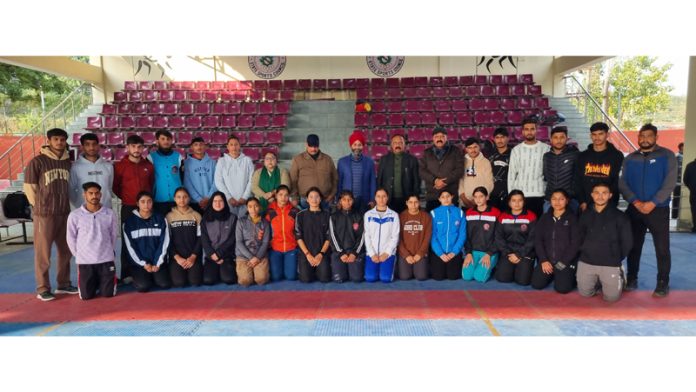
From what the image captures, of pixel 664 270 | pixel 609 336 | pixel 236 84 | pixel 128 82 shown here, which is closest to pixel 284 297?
pixel 609 336

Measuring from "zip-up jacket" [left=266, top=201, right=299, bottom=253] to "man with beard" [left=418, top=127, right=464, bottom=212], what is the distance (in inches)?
70.6

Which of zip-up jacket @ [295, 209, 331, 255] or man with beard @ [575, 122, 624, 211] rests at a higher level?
man with beard @ [575, 122, 624, 211]

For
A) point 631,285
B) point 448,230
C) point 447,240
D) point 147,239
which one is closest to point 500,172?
point 448,230

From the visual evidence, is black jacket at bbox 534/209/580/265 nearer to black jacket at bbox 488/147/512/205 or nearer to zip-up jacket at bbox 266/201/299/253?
black jacket at bbox 488/147/512/205

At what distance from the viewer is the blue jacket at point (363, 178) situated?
552cm

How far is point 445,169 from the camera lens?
5.34m

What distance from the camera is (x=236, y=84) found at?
13938mm

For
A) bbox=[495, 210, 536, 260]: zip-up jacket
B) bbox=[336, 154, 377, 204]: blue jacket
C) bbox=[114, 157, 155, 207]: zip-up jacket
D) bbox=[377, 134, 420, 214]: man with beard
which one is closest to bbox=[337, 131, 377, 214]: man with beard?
bbox=[336, 154, 377, 204]: blue jacket

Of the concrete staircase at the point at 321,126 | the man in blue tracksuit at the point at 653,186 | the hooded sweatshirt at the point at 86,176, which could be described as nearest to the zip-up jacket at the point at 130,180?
the hooded sweatshirt at the point at 86,176

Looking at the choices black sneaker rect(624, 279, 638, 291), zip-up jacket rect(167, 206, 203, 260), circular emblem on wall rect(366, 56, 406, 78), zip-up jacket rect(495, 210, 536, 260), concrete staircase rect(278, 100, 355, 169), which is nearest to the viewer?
black sneaker rect(624, 279, 638, 291)

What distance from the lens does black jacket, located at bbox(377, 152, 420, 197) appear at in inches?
215

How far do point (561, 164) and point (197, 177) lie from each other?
4.37 meters

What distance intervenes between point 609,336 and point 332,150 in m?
8.76

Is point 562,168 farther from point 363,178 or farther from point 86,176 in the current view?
point 86,176
